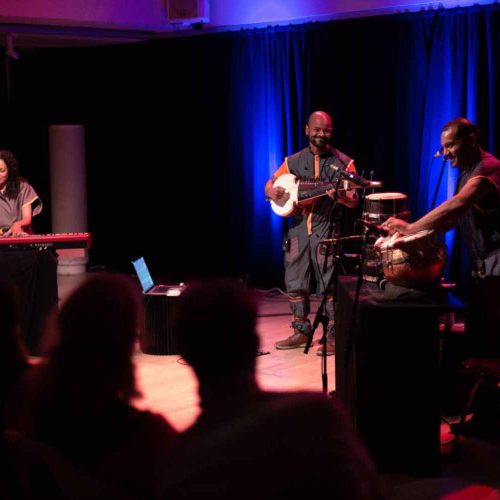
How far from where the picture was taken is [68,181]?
1126 cm

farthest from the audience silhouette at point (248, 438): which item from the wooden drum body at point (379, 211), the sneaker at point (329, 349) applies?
the sneaker at point (329, 349)

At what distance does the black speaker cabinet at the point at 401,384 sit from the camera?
4.08m

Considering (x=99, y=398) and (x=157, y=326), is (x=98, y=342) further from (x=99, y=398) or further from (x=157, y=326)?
(x=157, y=326)

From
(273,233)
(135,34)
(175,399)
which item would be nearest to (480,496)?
(175,399)

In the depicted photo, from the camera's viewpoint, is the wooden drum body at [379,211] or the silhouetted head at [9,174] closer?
the wooden drum body at [379,211]

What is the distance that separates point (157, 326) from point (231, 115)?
4.03 meters

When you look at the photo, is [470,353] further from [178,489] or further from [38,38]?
[38,38]

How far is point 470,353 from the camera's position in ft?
15.7

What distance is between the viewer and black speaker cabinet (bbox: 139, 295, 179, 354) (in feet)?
22.5

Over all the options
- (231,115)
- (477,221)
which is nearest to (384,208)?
(477,221)

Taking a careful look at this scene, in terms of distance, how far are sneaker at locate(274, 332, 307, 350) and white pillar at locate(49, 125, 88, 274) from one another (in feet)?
16.2

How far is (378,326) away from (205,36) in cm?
698

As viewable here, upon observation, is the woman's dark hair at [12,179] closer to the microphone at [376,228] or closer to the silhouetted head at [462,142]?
the microphone at [376,228]

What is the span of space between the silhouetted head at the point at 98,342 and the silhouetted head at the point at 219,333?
12.3 inches
